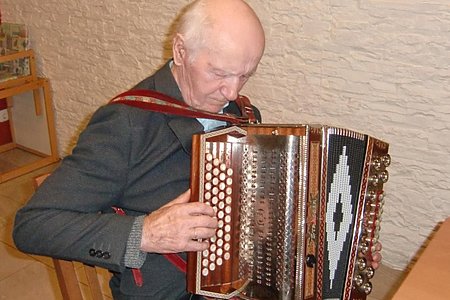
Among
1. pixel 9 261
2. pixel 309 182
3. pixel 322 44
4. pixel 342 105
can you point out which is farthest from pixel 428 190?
pixel 9 261

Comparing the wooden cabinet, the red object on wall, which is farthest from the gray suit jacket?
the red object on wall

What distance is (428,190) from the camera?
2250 mm

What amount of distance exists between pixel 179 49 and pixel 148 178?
32 cm

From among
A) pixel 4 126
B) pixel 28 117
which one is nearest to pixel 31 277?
pixel 28 117

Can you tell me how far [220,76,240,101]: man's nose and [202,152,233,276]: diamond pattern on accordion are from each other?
0.20m

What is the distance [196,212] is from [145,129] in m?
0.25

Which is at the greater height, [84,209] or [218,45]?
[218,45]

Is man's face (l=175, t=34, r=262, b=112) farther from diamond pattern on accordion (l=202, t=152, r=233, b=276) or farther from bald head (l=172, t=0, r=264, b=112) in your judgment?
diamond pattern on accordion (l=202, t=152, r=233, b=276)

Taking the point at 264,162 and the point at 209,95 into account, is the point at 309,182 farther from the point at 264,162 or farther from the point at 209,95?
the point at 209,95

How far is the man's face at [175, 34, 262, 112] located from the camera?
4.17 ft

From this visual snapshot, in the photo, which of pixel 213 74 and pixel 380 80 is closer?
pixel 213 74

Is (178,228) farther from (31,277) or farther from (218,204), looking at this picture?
(31,277)

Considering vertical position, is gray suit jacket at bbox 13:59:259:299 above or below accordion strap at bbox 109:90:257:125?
below

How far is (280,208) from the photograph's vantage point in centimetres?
128
